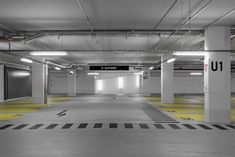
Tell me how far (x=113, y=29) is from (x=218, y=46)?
4.78 meters

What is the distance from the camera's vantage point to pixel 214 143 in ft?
25.0

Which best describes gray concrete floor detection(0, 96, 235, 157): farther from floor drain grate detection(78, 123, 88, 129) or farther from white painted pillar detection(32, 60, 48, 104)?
white painted pillar detection(32, 60, 48, 104)

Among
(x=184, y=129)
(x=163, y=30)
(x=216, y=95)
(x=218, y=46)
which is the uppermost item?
(x=163, y=30)

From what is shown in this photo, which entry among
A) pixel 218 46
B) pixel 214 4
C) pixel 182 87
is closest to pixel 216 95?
pixel 218 46

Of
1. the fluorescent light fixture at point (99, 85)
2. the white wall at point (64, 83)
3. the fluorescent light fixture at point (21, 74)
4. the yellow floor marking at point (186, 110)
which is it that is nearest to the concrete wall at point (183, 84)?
the fluorescent light fixture at point (99, 85)

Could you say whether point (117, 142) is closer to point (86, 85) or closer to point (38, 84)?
point (38, 84)

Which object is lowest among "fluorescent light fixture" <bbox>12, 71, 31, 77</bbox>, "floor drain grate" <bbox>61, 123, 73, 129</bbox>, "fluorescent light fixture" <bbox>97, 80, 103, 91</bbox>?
"floor drain grate" <bbox>61, 123, 73, 129</bbox>

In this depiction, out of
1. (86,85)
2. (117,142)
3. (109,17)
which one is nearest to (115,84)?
(86,85)

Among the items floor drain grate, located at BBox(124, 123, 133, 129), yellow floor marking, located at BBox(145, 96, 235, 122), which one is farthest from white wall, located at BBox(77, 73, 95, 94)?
floor drain grate, located at BBox(124, 123, 133, 129)

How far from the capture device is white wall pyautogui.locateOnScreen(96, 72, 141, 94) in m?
45.8

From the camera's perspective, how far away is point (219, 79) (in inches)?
452

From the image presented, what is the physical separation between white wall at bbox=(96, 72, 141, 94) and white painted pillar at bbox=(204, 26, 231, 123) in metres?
34.1

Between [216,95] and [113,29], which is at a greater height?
[113,29]

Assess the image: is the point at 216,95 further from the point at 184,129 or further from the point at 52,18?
the point at 52,18
